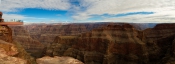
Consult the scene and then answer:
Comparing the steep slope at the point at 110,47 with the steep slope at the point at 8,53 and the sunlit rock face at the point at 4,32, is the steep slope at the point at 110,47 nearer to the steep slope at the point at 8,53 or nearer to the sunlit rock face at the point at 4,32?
the sunlit rock face at the point at 4,32

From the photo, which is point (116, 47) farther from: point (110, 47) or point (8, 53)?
point (8, 53)

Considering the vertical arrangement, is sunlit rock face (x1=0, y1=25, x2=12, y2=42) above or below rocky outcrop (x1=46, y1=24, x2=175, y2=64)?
above

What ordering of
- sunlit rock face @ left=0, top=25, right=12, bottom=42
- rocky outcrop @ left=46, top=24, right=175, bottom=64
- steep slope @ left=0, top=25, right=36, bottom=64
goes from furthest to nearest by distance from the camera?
rocky outcrop @ left=46, top=24, right=175, bottom=64, sunlit rock face @ left=0, top=25, right=12, bottom=42, steep slope @ left=0, top=25, right=36, bottom=64

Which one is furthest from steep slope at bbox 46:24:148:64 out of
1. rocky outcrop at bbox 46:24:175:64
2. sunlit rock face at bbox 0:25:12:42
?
sunlit rock face at bbox 0:25:12:42

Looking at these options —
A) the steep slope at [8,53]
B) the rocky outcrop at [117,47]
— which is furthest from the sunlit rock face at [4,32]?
the rocky outcrop at [117,47]

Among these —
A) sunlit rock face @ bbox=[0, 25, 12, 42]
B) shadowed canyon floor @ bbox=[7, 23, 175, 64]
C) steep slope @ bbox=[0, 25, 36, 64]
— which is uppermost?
sunlit rock face @ bbox=[0, 25, 12, 42]

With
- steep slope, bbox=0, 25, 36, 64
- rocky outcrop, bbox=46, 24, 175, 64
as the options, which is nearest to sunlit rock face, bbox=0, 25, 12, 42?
steep slope, bbox=0, 25, 36, 64

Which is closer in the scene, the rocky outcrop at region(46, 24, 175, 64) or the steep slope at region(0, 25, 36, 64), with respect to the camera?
the steep slope at region(0, 25, 36, 64)

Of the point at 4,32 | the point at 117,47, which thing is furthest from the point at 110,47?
the point at 4,32

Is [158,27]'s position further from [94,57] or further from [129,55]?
[94,57]

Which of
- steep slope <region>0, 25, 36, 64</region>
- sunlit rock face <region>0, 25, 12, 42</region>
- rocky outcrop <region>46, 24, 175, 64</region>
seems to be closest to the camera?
steep slope <region>0, 25, 36, 64</region>

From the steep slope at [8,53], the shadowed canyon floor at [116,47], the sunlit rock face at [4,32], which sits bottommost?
the shadowed canyon floor at [116,47]

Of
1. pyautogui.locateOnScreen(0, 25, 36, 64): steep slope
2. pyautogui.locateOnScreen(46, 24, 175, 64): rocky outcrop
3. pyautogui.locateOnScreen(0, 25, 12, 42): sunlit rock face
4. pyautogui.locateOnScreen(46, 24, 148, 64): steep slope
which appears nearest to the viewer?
pyautogui.locateOnScreen(0, 25, 36, 64): steep slope

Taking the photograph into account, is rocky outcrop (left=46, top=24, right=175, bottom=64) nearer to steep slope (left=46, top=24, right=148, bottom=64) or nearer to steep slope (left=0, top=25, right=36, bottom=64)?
steep slope (left=46, top=24, right=148, bottom=64)
